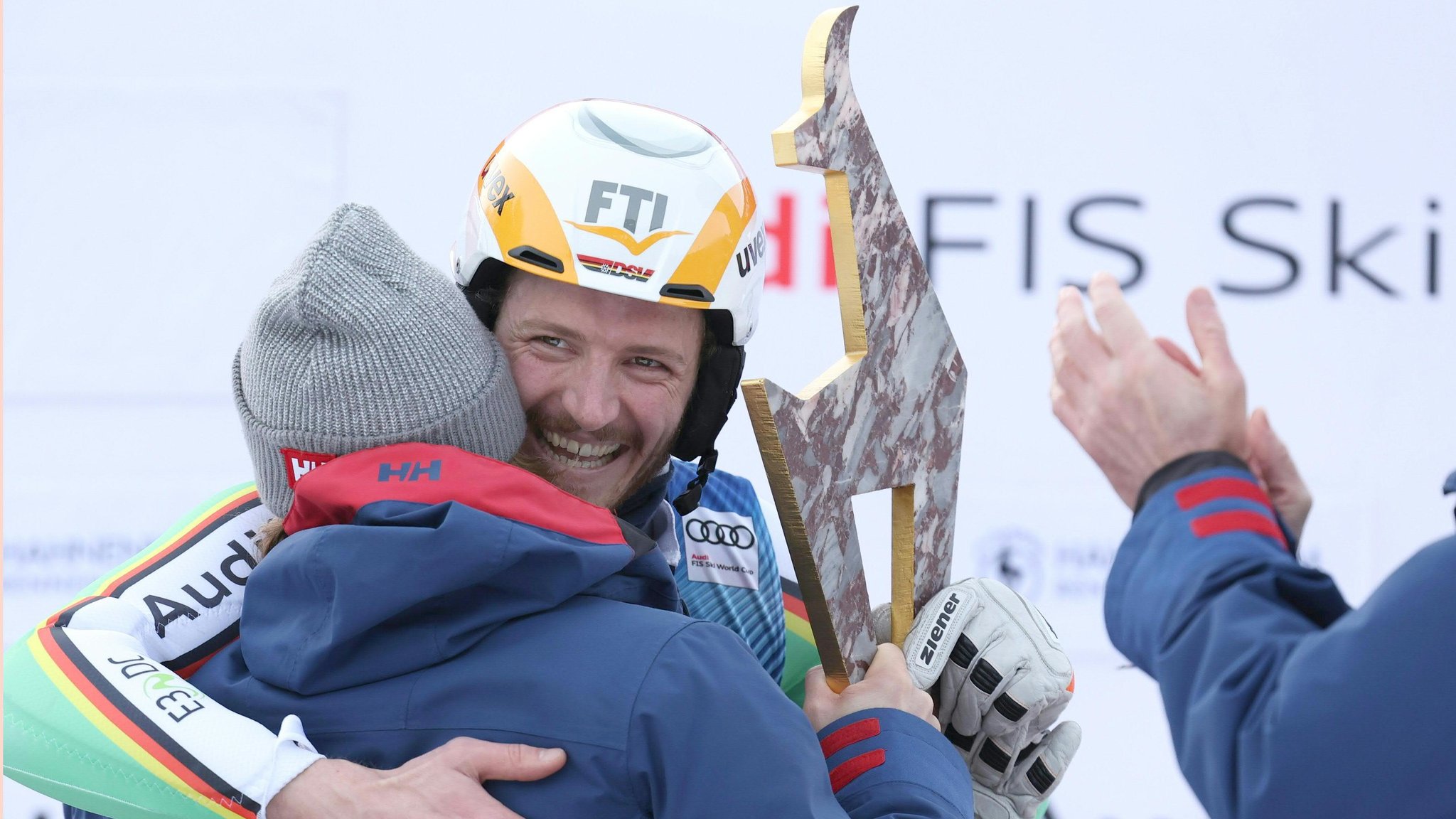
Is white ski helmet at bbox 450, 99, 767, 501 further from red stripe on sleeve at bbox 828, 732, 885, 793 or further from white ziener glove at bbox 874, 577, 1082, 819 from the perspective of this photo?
red stripe on sleeve at bbox 828, 732, 885, 793

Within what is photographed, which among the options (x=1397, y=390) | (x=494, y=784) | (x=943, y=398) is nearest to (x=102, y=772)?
(x=494, y=784)

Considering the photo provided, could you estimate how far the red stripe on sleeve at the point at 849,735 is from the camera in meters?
1.27

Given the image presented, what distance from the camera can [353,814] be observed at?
3.40 feet

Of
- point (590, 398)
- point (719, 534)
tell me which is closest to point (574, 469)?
point (590, 398)

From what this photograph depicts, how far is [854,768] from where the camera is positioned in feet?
4.03

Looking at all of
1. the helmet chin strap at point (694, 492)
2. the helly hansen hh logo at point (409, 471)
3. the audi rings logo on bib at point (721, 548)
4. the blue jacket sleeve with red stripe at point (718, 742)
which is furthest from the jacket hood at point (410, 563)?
the audi rings logo on bib at point (721, 548)

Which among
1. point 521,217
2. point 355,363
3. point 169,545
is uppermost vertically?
point 521,217

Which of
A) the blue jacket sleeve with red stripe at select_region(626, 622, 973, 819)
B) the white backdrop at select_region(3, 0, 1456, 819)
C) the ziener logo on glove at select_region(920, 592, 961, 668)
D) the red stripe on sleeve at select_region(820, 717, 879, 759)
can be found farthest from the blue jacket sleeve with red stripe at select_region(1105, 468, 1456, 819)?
the white backdrop at select_region(3, 0, 1456, 819)

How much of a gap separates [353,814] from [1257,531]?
730mm

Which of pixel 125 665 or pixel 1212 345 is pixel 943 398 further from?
pixel 125 665

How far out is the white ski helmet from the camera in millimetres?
1372

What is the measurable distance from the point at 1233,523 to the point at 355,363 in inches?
27.8

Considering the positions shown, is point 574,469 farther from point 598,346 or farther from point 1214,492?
point 1214,492

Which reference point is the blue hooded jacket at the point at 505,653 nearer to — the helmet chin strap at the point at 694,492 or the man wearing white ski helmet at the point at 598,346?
the man wearing white ski helmet at the point at 598,346
